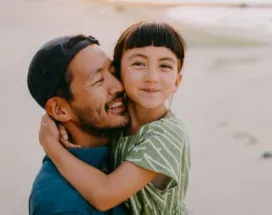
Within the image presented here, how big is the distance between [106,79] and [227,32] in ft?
9.71

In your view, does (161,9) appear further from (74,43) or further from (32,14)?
(74,43)

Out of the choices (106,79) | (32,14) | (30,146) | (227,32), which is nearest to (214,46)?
(227,32)

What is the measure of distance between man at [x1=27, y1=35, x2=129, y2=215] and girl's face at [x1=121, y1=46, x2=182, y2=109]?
7 cm

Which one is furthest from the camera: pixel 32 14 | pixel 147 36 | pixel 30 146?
pixel 32 14

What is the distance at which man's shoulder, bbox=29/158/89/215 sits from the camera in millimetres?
1444

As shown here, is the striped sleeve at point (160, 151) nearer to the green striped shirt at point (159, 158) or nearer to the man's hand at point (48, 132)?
the green striped shirt at point (159, 158)

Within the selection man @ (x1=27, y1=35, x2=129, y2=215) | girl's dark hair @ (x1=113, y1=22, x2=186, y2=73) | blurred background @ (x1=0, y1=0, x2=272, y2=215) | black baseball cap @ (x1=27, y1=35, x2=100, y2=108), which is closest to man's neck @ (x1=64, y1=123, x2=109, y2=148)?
man @ (x1=27, y1=35, x2=129, y2=215)

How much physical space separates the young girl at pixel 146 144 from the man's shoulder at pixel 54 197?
0.02 metres

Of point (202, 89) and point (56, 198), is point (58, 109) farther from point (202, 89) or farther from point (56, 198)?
point (202, 89)

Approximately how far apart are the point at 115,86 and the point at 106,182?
0.90 feet

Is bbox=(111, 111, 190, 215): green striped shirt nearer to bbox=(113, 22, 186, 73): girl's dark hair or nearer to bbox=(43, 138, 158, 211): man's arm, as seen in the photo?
bbox=(43, 138, 158, 211): man's arm

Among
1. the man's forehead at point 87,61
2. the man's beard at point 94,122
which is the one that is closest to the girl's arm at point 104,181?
the man's beard at point 94,122

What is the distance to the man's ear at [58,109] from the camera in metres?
1.63

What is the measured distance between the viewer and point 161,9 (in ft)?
13.8
